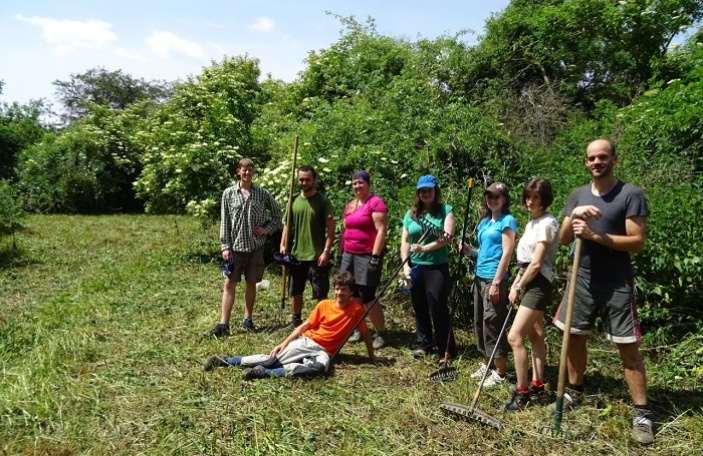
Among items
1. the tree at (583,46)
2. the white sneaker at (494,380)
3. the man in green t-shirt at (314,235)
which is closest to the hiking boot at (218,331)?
the man in green t-shirt at (314,235)

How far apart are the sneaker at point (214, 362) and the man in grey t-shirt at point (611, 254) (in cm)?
274

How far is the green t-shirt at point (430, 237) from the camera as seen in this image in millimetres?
4652

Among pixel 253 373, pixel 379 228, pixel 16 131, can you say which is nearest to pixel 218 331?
pixel 253 373

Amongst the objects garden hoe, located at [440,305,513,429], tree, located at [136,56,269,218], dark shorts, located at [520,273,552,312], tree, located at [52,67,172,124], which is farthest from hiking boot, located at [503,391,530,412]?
tree, located at [52,67,172,124]

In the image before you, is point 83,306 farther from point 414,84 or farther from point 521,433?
point 414,84

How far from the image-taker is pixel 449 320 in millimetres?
4906

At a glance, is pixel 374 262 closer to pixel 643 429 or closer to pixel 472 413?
pixel 472 413

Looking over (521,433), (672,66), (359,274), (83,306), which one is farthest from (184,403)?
(672,66)

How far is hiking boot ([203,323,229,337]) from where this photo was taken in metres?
5.36

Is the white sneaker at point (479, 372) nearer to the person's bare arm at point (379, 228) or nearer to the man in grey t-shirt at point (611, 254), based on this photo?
the man in grey t-shirt at point (611, 254)

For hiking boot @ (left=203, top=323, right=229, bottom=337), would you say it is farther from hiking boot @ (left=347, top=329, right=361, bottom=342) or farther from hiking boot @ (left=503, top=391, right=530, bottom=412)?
hiking boot @ (left=503, top=391, right=530, bottom=412)

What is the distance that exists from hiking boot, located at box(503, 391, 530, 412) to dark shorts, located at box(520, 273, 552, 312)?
629 mm

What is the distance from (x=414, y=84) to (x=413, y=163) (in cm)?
349

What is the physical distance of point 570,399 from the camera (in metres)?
3.81
